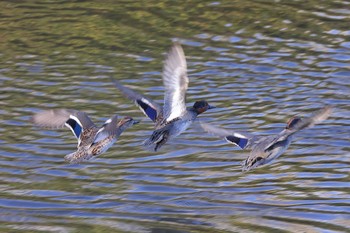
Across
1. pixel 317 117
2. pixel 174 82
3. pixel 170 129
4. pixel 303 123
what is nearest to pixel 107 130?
pixel 170 129

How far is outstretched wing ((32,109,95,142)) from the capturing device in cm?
1294

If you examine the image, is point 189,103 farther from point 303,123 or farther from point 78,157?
point 303,123

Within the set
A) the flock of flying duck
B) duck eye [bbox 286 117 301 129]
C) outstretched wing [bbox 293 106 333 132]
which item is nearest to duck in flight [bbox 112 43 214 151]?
the flock of flying duck

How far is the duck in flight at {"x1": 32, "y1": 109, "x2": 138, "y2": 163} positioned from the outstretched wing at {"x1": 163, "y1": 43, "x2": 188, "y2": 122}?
1.99ft

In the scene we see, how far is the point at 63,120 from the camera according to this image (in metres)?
13.1

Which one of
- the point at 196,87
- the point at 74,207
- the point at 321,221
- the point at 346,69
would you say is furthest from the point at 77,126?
the point at 346,69

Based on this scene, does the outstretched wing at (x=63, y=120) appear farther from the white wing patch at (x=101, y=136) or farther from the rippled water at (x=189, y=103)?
the rippled water at (x=189, y=103)

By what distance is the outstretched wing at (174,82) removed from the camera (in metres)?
12.8

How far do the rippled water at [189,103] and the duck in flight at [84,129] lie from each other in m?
0.66

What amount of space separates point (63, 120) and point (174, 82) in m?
1.29

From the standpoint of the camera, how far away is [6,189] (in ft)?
45.0

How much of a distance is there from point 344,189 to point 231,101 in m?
3.49

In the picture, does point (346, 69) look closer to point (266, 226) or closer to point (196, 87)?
point (196, 87)

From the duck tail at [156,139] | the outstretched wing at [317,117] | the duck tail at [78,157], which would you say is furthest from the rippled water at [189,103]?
the outstretched wing at [317,117]
